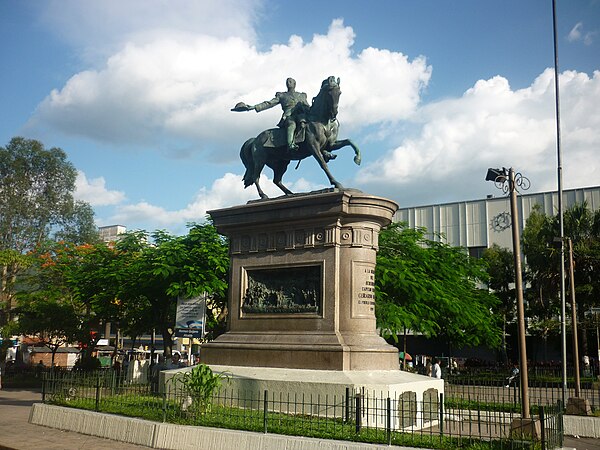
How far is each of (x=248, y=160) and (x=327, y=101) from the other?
338 cm

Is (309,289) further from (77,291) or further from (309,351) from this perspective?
(77,291)

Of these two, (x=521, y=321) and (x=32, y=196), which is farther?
(x=32, y=196)

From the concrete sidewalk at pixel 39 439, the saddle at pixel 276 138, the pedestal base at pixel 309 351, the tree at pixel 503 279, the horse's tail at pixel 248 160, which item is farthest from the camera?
the tree at pixel 503 279

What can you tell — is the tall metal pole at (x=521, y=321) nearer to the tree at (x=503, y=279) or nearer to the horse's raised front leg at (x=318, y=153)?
the horse's raised front leg at (x=318, y=153)

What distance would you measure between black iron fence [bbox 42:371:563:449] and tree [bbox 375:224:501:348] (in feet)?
24.2

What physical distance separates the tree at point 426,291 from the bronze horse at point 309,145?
7.19m

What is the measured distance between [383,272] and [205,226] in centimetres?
887

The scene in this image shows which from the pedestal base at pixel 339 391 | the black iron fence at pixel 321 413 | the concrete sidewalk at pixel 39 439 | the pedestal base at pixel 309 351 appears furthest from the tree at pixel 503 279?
the concrete sidewalk at pixel 39 439

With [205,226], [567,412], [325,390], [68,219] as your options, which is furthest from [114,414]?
[68,219]

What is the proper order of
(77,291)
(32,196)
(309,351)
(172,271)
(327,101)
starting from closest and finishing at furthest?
(309,351)
(327,101)
(172,271)
(77,291)
(32,196)

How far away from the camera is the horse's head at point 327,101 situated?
17594 mm

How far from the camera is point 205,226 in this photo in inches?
1142

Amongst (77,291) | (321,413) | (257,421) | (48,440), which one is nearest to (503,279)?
(77,291)

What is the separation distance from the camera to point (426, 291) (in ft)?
85.3
